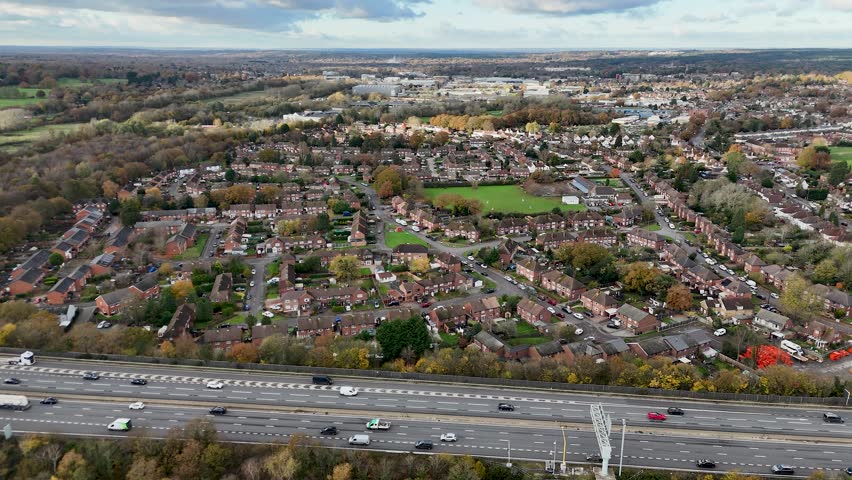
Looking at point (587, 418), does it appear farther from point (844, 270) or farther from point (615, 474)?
point (844, 270)

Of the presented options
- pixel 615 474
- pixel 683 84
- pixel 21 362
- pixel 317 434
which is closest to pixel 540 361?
pixel 615 474

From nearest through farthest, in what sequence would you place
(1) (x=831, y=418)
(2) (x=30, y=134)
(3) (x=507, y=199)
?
(1) (x=831, y=418) → (3) (x=507, y=199) → (2) (x=30, y=134)

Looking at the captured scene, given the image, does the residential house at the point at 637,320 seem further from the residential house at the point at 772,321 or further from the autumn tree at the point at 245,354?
the autumn tree at the point at 245,354

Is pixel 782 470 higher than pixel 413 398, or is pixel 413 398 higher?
pixel 782 470

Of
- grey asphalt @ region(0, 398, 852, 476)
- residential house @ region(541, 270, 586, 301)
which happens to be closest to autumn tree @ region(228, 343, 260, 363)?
grey asphalt @ region(0, 398, 852, 476)

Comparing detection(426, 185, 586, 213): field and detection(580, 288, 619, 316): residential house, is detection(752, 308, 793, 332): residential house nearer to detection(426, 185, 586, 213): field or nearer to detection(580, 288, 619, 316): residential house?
detection(580, 288, 619, 316): residential house

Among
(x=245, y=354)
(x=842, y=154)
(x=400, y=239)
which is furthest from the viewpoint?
(x=842, y=154)

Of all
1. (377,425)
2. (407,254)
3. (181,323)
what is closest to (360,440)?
(377,425)

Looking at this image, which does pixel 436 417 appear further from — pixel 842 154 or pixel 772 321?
pixel 842 154
